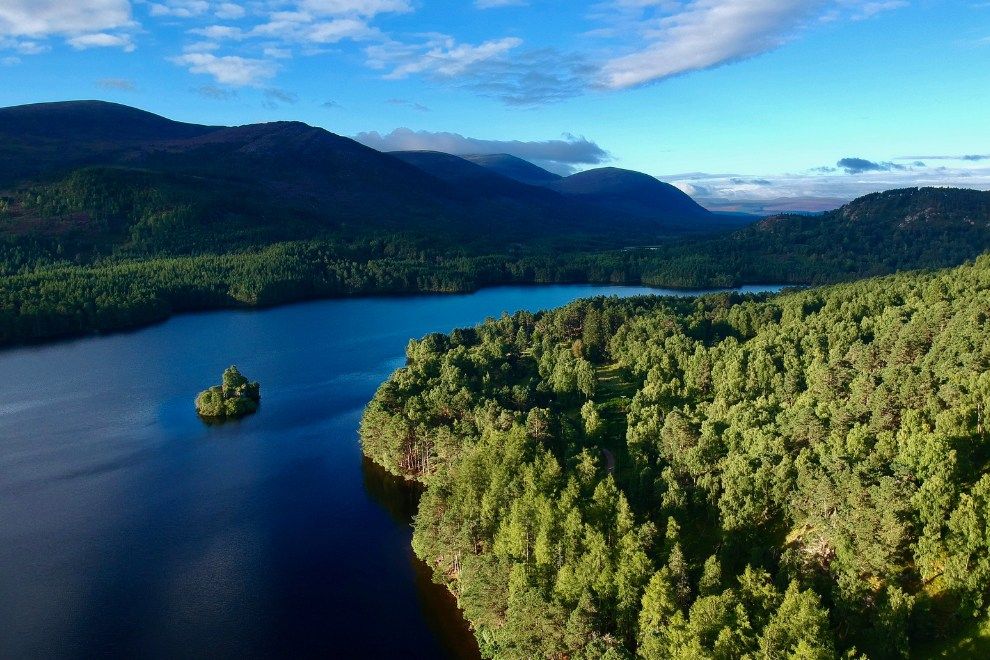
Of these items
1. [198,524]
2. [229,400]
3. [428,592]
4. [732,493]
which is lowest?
[428,592]

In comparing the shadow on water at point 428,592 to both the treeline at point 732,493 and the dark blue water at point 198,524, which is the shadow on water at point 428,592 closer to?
the dark blue water at point 198,524

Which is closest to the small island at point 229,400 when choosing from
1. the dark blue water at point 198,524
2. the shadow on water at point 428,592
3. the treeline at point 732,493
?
the dark blue water at point 198,524

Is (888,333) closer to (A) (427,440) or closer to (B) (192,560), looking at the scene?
(A) (427,440)

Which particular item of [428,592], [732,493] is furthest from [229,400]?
[732,493]

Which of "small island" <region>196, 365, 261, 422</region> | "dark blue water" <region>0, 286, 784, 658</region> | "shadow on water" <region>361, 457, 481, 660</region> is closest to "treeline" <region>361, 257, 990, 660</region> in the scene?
"shadow on water" <region>361, 457, 481, 660</region>

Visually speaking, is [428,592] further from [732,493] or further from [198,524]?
[198,524]

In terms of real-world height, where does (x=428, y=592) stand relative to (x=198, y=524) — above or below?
below

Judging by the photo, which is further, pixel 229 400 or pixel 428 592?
pixel 229 400
